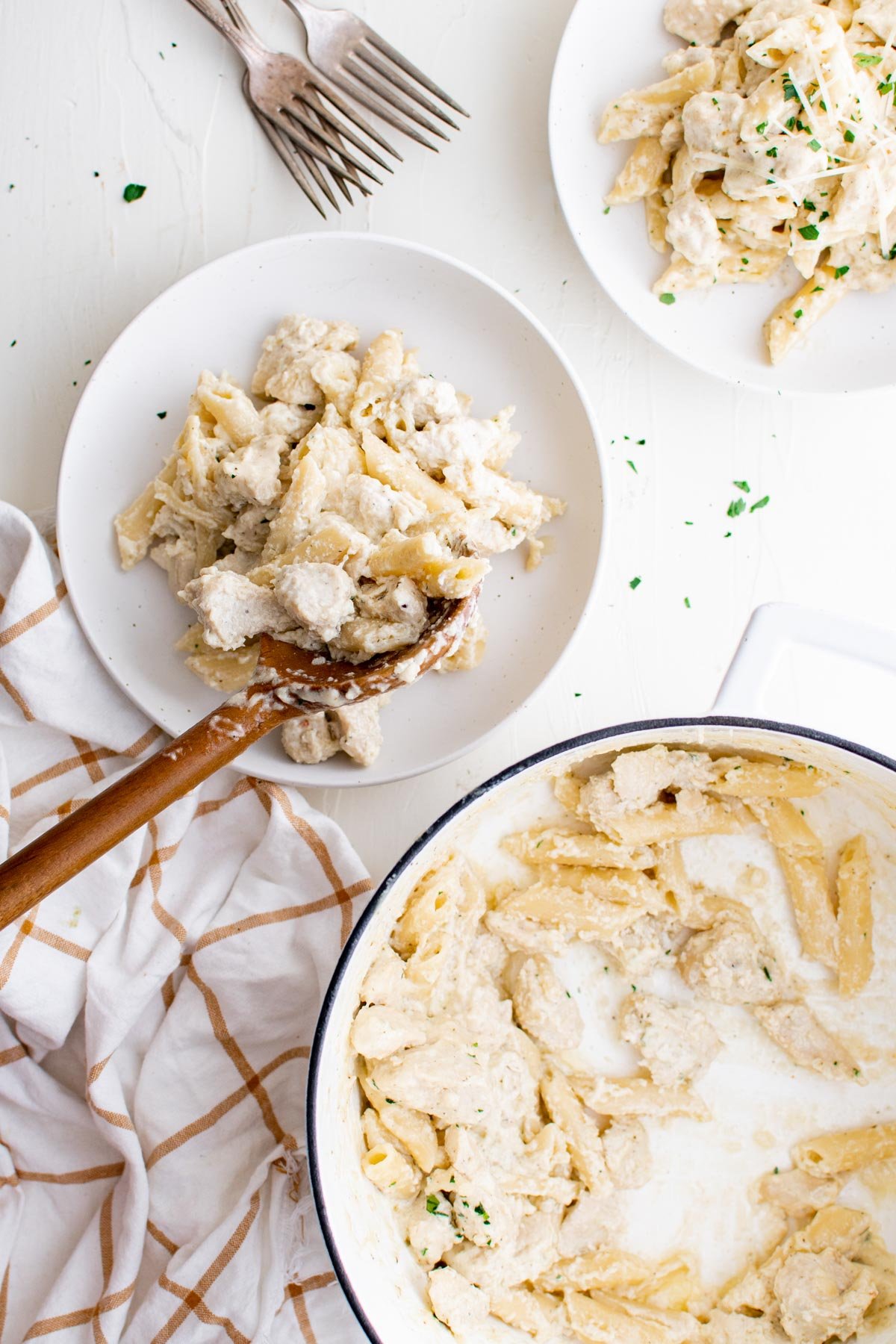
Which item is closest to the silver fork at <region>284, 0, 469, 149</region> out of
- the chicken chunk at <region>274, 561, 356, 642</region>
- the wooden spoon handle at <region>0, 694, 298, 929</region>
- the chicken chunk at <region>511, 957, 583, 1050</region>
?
the chicken chunk at <region>274, 561, 356, 642</region>

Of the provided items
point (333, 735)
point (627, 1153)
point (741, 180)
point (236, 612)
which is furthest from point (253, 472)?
point (627, 1153)

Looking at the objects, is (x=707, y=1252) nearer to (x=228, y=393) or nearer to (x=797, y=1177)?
(x=797, y=1177)

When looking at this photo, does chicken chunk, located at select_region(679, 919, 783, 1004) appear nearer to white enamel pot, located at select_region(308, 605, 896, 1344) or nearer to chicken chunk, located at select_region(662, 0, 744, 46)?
white enamel pot, located at select_region(308, 605, 896, 1344)

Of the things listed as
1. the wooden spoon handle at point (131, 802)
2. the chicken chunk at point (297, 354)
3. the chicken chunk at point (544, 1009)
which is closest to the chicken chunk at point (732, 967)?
the chicken chunk at point (544, 1009)

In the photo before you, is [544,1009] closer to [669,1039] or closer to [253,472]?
[669,1039]

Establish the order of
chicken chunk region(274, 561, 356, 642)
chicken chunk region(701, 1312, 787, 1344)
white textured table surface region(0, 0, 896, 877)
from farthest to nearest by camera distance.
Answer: white textured table surface region(0, 0, 896, 877) < chicken chunk region(701, 1312, 787, 1344) < chicken chunk region(274, 561, 356, 642)

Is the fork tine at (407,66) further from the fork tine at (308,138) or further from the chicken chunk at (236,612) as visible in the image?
the chicken chunk at (236,612)
